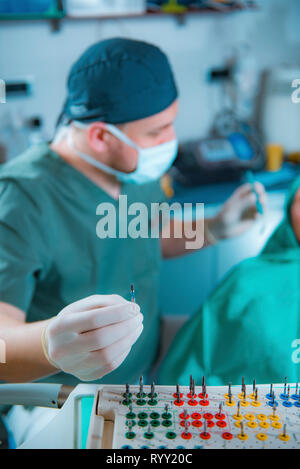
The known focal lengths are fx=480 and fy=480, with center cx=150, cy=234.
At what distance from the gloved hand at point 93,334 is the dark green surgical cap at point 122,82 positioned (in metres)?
0.38

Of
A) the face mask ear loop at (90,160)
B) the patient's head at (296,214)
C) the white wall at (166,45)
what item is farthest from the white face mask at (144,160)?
the patient's head at (296,214)

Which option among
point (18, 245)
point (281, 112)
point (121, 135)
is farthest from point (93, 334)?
point (281, 112)

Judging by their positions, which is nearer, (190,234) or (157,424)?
(157,424)

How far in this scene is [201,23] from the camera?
46.1 inches

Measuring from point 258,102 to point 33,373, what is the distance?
1053mm

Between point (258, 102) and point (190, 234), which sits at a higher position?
point (258, 102)

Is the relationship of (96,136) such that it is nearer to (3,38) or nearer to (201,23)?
(3,38)

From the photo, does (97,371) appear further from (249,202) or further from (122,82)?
(249,202)

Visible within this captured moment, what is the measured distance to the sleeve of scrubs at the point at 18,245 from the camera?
2.69 feet

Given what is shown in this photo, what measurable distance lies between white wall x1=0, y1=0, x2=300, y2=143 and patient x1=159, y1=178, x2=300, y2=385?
1.12 feet

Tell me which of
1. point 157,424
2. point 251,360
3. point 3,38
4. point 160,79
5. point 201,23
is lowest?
point 157,424

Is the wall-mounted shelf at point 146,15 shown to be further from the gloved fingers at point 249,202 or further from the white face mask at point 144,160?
the gloved fingers at point 249,202

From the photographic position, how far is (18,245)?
2.76 feet

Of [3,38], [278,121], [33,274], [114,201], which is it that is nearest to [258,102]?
[278,121]
